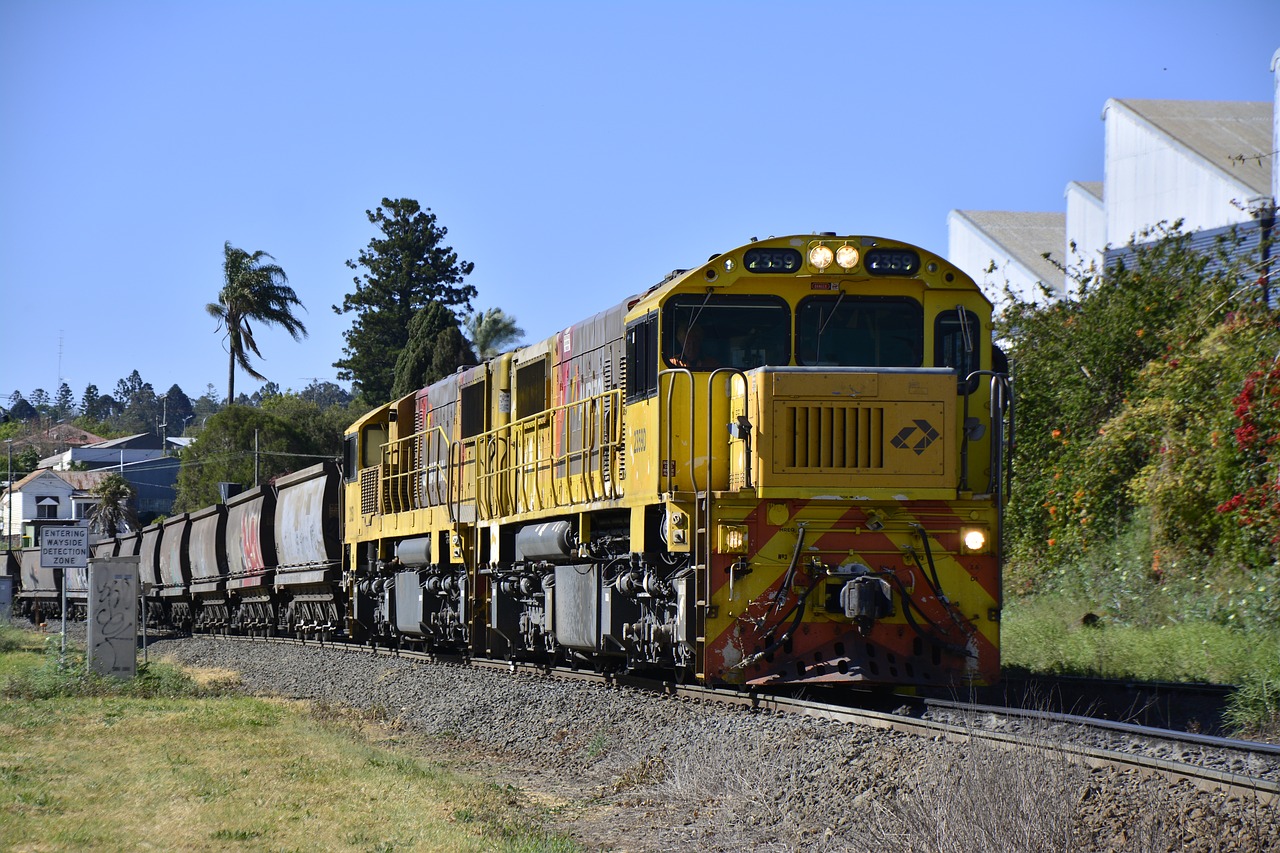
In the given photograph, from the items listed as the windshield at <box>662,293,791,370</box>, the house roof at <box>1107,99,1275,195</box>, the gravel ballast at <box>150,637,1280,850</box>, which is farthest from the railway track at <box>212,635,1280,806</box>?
the house roof at <box>1107,99,1275,195</box>

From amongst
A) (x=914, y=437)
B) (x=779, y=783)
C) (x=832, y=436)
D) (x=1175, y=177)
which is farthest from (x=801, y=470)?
(x=1175, y=177)

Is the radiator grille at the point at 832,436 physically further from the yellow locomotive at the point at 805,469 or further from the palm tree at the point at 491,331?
the palm tree at the point at 491,331

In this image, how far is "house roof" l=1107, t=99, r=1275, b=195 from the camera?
89.5ft

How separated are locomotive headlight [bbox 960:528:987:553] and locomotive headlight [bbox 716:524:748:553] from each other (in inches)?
64.5

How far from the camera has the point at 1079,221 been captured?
35406mm

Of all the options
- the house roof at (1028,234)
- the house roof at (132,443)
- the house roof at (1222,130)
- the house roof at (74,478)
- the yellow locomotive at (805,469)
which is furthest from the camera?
the house roof at (132,443)

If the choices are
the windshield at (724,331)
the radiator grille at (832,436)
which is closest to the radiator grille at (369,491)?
the windshield at (724,331)

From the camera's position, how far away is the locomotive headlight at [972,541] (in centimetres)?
1057

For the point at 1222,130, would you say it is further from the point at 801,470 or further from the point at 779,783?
the point at 779,783

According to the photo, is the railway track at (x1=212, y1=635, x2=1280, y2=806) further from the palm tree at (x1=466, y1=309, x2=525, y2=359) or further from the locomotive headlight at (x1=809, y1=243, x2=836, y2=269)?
the palm tree at (x1=466, y1=309, x2=525, y2=359)

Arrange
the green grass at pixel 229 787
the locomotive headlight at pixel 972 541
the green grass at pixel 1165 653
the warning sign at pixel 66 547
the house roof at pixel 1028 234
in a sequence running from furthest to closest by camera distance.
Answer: the house roof at pixel 1028 234
the warning sign at pixel 66 547
the locomotive headlight at pixel 972 541
the green grass at pixel 1165 653
the green grass at pixel 229 787

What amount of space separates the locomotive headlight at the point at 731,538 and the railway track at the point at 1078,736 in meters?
1.10

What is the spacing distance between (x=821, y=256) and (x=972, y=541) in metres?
2.45

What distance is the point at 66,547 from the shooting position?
19.5 meters
